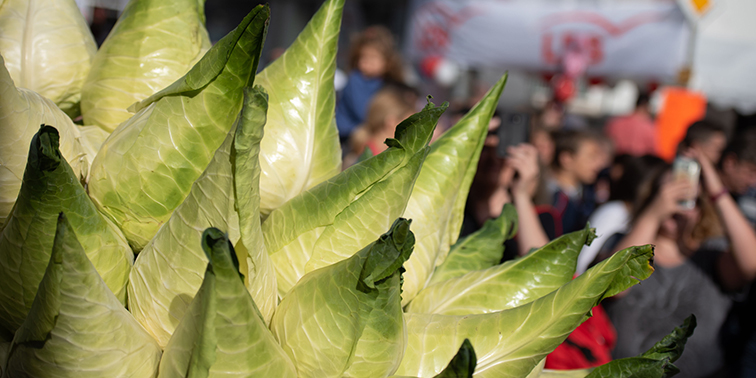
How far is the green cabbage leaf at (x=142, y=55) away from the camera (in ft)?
2.73

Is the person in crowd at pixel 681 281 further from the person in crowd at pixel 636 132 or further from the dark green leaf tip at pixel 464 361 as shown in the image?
the person in crowd at pixel 636 132

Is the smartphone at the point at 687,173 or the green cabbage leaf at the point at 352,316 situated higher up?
the smartphone at the point at 687,173

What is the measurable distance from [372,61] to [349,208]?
369 centimetres

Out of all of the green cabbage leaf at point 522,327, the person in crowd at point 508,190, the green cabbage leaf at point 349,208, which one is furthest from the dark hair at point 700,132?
the green cabbage leaf at point 349,208

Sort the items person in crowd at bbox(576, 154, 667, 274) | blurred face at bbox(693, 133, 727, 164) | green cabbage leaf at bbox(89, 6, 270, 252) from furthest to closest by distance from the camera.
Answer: blurred face at bbox(693, 133, 727, 164) → person in crowd at bbox(576, 154, 667, 274) → green cabbage leaf at bbox(89, 6, 270, 252)

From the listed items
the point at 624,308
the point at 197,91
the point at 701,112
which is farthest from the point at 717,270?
the point at 701,112

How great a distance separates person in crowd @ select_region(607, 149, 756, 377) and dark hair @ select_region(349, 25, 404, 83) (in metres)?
2.24

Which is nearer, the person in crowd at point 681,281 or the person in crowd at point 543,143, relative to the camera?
the person in crowd at point 681,281

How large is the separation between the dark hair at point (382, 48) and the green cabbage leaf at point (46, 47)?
3350 mm

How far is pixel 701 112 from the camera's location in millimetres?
5914

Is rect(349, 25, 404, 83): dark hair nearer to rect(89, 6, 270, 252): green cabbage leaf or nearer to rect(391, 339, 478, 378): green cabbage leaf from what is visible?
rect(89, 6, 270, 252): green cabbage leaf

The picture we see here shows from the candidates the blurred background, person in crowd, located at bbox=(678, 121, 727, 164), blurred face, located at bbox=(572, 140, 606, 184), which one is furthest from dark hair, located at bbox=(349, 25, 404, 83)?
person in crowd, located at bbox=(678, 121, 727, 164)

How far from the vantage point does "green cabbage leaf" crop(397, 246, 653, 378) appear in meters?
0.66

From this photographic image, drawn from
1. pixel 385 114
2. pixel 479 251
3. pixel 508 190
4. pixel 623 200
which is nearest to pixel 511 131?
pixel 508 190
